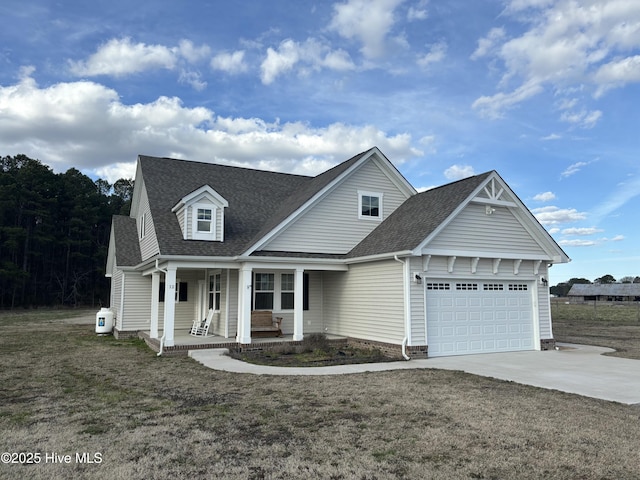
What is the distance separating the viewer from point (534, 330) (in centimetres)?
1452

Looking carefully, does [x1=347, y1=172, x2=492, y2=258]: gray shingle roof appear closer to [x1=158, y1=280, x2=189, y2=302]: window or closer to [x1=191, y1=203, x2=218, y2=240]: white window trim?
[x1=191, y1=203, x2=218, y2=240]: white window trim

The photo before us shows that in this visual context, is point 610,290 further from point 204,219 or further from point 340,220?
point 204,219

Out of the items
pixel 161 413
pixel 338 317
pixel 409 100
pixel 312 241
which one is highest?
pixel 409 100

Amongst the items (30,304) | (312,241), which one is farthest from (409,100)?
(30,304)

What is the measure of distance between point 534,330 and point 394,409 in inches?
378

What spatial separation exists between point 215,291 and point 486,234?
32.2 ft

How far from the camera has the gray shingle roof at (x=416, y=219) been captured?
1299 centimetres

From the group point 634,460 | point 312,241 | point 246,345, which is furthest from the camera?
point 312,241

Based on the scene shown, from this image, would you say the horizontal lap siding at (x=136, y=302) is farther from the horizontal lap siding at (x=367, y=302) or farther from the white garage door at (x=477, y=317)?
the white garage door at (x=477, y=317)

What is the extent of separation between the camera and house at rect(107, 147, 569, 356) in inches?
515

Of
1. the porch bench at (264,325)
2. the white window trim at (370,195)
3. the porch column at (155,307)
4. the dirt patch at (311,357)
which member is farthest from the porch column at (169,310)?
the white window trim at (370,195)

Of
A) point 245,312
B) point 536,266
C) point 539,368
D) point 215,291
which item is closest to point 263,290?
point 215,291

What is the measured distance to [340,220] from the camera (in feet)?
53.0

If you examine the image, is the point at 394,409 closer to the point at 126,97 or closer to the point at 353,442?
the point at 353,442
